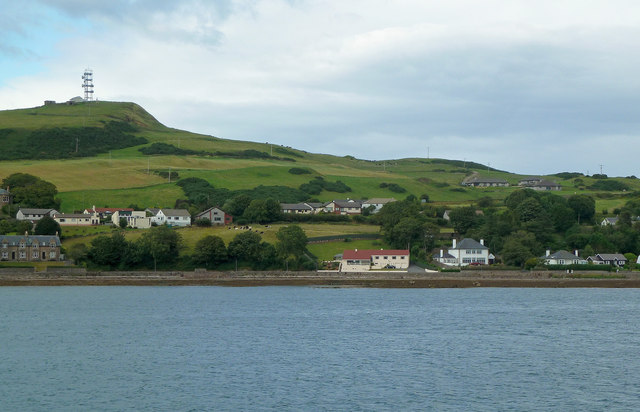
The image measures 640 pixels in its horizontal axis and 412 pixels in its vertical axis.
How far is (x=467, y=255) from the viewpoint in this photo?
8888cm

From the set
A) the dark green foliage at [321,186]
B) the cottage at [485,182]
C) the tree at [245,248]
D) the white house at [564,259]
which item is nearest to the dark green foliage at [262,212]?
the tree at [245,248]

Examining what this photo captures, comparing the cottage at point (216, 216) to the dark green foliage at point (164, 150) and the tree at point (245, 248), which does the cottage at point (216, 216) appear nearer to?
the tree at point (245, 248)

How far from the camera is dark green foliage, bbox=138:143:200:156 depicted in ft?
569

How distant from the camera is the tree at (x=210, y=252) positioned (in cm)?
8394

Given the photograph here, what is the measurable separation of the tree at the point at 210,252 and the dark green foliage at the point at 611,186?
90528mm

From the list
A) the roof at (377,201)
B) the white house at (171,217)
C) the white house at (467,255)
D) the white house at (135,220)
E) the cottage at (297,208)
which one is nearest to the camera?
the white house at (467,255)

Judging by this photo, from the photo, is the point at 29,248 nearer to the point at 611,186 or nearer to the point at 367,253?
the point at 367,253

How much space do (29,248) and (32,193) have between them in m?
25.8

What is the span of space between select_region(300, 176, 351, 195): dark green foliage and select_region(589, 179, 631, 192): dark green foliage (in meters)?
48.4

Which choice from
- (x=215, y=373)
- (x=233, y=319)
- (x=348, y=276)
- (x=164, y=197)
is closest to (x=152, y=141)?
(x=164, y=197)

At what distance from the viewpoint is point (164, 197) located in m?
123

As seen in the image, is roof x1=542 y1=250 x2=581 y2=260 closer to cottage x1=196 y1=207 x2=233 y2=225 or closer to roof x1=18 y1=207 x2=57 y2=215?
cottage x1=196 y1=207 x2=233 y2=225

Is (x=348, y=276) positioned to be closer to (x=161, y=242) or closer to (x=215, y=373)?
(x=161, y=242)

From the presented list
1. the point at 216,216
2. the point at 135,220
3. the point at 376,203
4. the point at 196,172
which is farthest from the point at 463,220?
the point at 196,172
